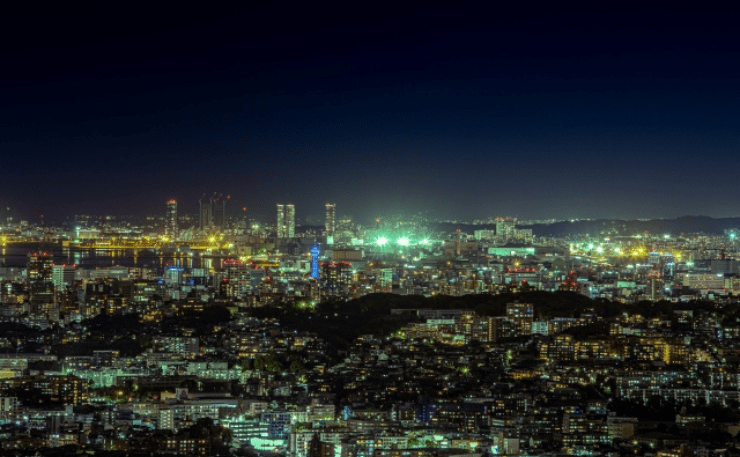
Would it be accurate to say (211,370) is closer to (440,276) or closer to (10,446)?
(10,446)

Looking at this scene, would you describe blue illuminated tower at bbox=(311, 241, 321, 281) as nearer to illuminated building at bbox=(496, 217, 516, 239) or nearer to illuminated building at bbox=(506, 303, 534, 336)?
illuminated building at bbox=(506, 303, 534, 336)

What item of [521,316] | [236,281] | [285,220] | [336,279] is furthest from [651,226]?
[521,316]

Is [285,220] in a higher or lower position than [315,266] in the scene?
higher

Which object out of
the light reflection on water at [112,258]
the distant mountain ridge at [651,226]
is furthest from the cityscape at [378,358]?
the distant mountain ridge at [651,226]

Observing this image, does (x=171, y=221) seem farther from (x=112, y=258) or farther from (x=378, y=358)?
(x=378, y=358)

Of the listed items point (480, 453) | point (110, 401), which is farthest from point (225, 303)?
point (480, 453)

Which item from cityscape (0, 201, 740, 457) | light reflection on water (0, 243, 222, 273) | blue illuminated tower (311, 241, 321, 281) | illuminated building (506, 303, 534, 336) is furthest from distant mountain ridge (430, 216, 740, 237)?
illuminated building (506, 303, 534, 336)

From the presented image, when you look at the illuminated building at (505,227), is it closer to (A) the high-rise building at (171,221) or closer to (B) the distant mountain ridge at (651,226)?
(B) the distant mountain ridge at (651,226)

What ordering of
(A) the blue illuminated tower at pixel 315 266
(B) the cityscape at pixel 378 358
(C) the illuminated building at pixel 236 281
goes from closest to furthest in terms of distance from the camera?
(B) the cityscape at pixel 378 358 < (C) the illuminated building at pixel 236 281 < (A) the blue illuminated tower at pixel 315 266
